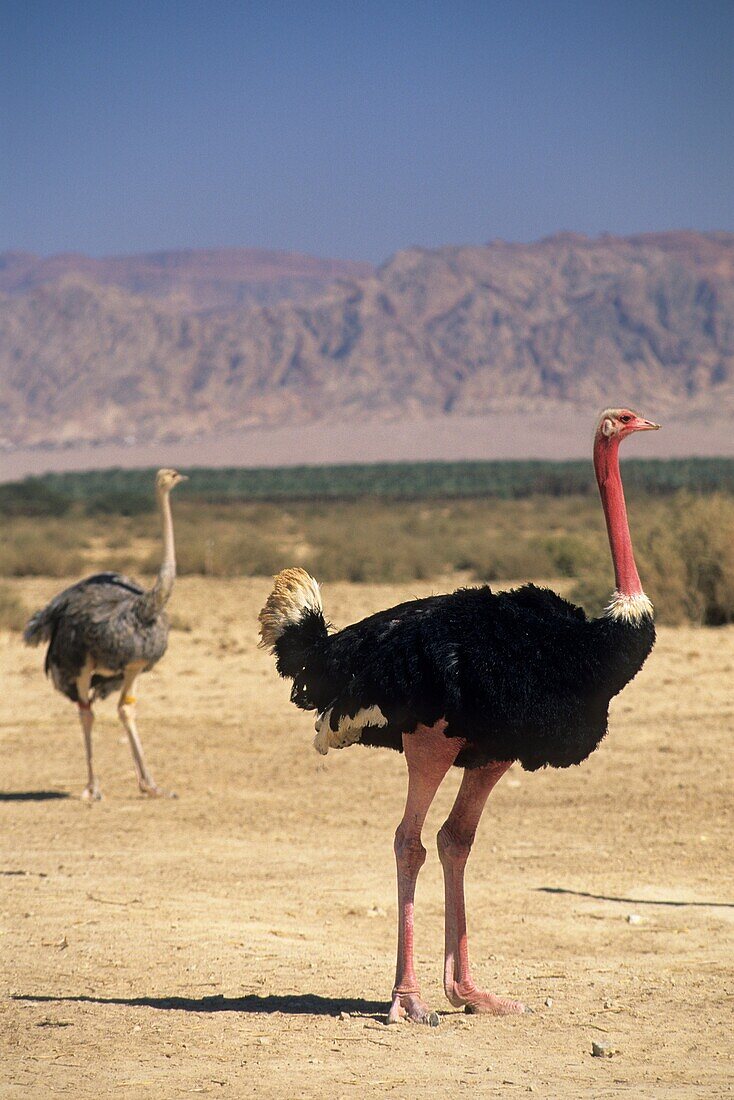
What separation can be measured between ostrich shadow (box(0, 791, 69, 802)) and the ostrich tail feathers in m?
4.49

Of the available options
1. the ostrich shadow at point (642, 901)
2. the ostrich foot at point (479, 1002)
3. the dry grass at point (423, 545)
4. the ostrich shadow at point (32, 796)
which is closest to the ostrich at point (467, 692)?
the ostrich foot at point (479, 1002)

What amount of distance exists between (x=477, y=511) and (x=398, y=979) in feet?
145

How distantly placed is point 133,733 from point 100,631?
737mm

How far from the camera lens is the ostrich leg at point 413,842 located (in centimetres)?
539

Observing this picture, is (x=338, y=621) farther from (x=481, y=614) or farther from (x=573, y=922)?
(x=481, y=614)

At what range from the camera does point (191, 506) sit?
5362cm

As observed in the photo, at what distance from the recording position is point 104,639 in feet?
33.2

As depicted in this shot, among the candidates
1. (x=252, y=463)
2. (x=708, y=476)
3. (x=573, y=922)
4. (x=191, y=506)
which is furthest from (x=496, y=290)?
(x=573, y=922)

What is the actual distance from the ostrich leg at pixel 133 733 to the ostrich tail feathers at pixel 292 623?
14.1 ft

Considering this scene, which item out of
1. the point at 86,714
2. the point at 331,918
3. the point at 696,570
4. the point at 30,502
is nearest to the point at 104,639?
the point at 86,714

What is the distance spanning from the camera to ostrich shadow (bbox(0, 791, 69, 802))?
10008 millimetres

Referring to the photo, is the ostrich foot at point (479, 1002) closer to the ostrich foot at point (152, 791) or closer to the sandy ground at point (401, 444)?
the ostrich foot at point (152, 791)

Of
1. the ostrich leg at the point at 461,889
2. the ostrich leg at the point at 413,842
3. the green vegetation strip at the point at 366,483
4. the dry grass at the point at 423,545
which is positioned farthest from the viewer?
the green vegetation strip at the point at 366,483

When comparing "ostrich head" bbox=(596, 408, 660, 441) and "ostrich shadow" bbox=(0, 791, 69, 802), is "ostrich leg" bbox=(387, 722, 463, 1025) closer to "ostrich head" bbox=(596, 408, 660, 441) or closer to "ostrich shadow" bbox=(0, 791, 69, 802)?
"ostrich head" bbox=(596, 408, 660, 441)
